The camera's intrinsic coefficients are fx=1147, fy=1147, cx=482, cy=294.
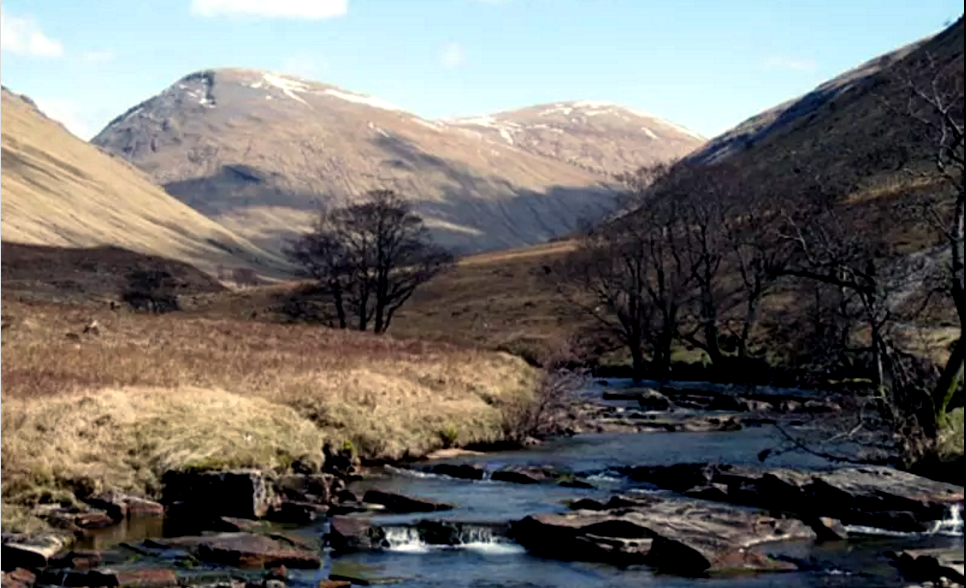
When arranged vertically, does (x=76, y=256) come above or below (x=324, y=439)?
above

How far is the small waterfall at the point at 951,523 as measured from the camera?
28.9 metres

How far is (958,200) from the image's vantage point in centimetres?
3331

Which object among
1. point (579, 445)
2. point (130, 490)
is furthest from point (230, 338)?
point (130, 490)

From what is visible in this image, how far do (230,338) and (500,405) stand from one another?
680 inches

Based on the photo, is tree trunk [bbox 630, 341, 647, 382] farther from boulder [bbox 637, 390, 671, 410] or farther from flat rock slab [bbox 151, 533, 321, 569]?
flat rock slab [bbox 151, 533, 321, 569]

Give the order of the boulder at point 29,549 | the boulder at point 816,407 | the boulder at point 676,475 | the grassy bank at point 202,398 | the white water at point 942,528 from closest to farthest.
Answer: the boulder at point 29,549 < the white water at point 942,528 < the grassy bank at point 202,398 < the boulder at point 676,475 < the boulder at point 816,407

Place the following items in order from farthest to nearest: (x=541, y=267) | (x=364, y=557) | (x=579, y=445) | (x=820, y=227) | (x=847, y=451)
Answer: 1. (x=541, y=267)
2. (x=579, y=445)
3. (x=847, y=451)
4. (x=820, y=227)
5. (x=364, y=557)

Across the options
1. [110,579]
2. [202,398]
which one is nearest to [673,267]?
[202,398]

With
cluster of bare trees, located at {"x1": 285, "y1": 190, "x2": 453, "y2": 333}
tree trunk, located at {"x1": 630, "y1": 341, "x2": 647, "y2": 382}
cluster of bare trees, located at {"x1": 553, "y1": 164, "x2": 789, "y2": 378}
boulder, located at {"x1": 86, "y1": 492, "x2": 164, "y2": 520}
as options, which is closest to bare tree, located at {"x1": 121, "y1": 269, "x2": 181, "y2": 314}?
cluster of bare trees, located at {"x1": 285, "y1": 190, "x2": 453, "y2": 333}

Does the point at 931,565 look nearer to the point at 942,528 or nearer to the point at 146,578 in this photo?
the point at 942,528

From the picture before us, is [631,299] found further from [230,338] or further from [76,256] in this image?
[76,256]

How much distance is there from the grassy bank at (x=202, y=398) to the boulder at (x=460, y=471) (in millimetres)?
2667

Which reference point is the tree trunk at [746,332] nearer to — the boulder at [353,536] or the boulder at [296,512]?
the boulder at [296,512]

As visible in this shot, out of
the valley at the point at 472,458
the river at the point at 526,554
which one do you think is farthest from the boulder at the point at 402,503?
the river at the point at 526,554
